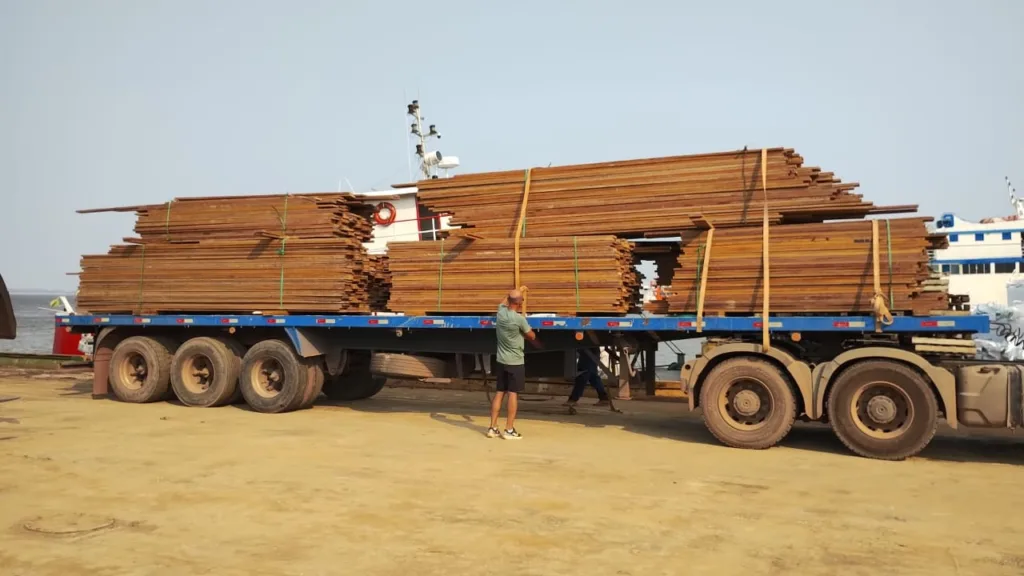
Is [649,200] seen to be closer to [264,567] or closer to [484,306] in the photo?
[484,306]

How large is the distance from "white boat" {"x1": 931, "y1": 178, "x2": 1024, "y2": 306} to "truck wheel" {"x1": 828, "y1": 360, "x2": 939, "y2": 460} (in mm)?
26468

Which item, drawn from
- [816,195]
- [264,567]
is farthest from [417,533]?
[816,195]

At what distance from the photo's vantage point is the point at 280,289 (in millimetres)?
11984

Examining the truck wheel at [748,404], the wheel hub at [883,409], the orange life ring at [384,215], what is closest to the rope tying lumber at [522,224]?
the truck wheel at [748,404]

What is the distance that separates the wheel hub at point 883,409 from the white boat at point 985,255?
2654 cm

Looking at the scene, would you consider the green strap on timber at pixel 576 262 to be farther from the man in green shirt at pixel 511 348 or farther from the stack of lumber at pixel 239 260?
the stack of lumber at pixel 239 260

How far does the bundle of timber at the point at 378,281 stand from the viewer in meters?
12.3

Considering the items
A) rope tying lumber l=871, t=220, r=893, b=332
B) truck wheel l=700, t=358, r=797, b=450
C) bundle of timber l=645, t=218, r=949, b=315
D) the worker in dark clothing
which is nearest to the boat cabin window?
the worker in dark clothing

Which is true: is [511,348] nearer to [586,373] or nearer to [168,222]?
[586,373]

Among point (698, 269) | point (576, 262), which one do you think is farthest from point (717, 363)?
point (576, 262)

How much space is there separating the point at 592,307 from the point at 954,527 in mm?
4959

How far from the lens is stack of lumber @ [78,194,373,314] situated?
464 inches

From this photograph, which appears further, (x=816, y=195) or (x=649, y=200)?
(x=649, y=200)

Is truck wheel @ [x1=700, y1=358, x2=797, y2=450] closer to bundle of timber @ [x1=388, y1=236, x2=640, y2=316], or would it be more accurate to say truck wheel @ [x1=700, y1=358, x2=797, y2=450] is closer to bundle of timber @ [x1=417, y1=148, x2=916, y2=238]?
bundle of timber @ [x1=388, y1=236, x2=640, y2=316]
